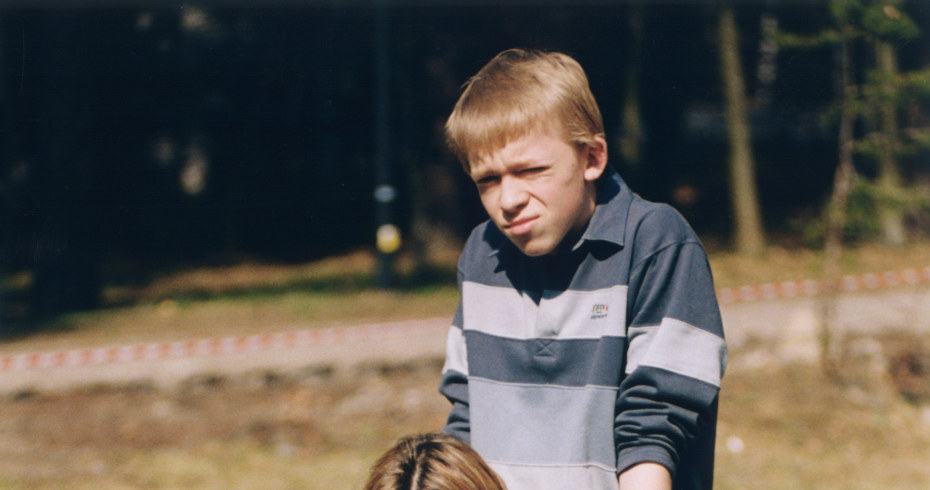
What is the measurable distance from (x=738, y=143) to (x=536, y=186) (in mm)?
12212

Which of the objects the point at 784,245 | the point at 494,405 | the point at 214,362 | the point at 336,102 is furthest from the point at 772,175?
the point at 494,405

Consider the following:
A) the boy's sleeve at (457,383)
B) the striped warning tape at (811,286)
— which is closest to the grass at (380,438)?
the striped warning tape at (811,286)

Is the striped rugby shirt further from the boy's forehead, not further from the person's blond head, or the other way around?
the boy's forehead

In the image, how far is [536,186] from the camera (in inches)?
72.3

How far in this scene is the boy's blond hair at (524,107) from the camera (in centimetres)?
185

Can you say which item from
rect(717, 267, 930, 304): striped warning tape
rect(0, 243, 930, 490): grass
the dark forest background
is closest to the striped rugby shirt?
rect(0, 243, 930, 490): grass

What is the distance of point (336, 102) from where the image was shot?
665 inches

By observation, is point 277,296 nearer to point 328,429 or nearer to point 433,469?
point 328,429

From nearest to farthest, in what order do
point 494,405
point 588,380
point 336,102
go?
point 588,380 < point 494,405 < point 336,102

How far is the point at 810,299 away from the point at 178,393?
257 inches

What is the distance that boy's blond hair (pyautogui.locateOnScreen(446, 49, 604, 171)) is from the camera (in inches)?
72.9

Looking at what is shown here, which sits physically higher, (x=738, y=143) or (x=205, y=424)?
(x=738, y=143)

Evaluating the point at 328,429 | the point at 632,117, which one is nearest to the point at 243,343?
the point at 328,429

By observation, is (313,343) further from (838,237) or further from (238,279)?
(238,279)
